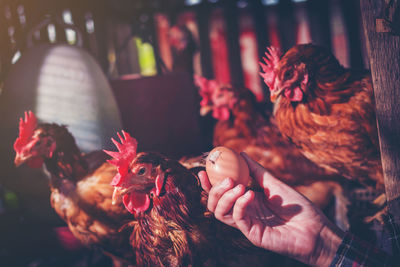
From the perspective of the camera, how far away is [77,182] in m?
0.96

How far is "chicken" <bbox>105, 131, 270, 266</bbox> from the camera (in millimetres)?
711

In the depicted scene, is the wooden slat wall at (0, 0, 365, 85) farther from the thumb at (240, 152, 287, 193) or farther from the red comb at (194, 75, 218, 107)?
the thumb at (240, 152, 287, 193)

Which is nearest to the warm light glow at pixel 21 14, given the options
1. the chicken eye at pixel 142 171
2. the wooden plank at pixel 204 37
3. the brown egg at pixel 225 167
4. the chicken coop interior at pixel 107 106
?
the chicken coop interior at pixel 107 106

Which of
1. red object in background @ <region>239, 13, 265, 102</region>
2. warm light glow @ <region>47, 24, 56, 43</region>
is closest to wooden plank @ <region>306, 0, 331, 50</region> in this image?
red object in background @ <region>239, 13, 265, 102</region>

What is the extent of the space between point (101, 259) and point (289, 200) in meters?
0.95

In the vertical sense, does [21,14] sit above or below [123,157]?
above

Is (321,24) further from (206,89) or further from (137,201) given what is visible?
(137,201)

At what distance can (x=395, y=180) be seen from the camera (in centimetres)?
71

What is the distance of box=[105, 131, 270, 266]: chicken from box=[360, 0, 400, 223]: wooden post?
0.36 metres

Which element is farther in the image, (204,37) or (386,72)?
(204,37)

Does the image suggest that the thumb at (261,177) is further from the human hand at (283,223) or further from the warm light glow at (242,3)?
the warm light glow at (242,3)

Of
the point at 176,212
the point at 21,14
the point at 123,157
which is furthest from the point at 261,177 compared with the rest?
the point at 21,14

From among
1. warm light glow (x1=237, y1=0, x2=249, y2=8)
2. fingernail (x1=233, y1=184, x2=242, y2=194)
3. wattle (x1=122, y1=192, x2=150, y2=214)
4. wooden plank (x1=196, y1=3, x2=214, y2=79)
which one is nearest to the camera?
fingernail (x1=233, y1=184, x2=242, y2=194)

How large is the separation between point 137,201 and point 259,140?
541 mm
